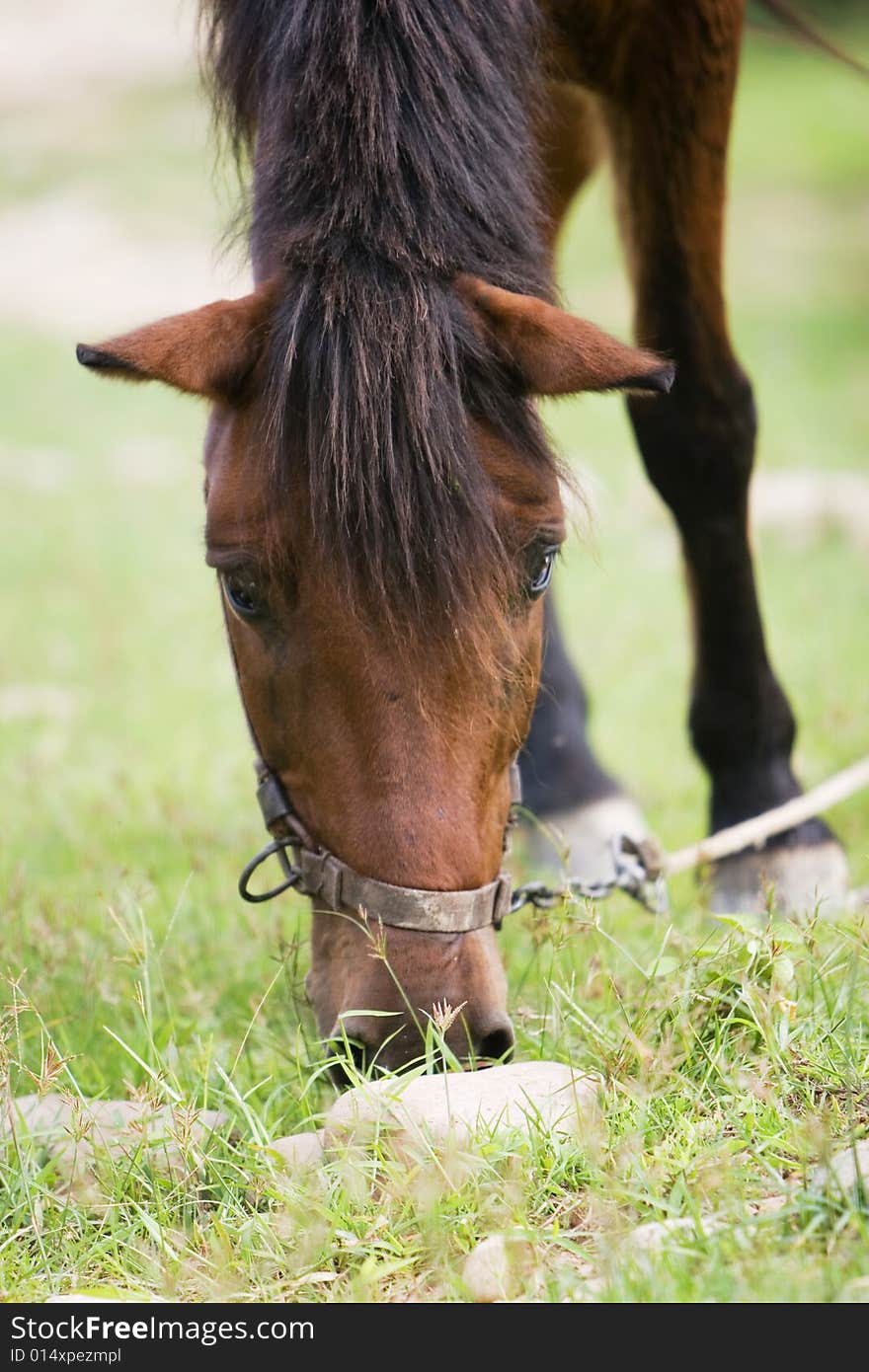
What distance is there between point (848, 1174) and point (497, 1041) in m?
0.63

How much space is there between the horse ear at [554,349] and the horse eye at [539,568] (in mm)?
274

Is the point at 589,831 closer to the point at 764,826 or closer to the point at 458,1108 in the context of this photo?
the point at 764,826

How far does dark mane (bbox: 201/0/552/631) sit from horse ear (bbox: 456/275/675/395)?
0.05m

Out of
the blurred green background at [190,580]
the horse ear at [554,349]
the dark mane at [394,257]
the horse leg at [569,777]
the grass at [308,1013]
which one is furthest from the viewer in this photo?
the horse leg at [569,777]

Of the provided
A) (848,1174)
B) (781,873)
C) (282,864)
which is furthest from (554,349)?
(781,873)

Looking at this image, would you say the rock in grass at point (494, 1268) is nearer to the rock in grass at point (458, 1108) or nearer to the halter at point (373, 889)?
the rock in grass at point (458, 1108)

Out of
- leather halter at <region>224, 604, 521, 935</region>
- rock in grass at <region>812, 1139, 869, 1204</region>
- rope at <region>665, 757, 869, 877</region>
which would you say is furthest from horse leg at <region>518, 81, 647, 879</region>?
rock in grass at <region>812, 1139, 869, 1204</region>

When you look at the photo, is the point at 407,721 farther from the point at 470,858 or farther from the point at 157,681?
the point at 157,681

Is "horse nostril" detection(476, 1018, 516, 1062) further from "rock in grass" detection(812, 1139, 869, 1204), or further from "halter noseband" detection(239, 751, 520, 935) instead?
"rock in grass" detection(812, 1139, 869, 1204)

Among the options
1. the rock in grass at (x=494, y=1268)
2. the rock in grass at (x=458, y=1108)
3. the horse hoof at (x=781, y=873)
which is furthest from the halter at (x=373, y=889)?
the horse hoof at (x=781, y=873)

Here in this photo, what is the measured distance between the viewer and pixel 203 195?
1872 centimetres

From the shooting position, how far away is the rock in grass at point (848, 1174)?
1.83 meters

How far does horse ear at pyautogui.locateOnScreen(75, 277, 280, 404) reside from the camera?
2.20 m
